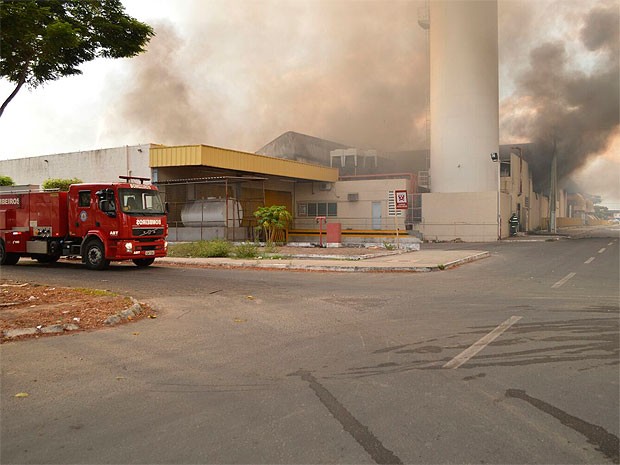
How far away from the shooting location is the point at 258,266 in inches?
667

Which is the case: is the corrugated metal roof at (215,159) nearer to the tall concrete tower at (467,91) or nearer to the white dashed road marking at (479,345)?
the tall concrete tower at (467,91)

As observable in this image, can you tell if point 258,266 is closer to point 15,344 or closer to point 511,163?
point 15,344

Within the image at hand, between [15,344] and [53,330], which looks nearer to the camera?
[15,344]

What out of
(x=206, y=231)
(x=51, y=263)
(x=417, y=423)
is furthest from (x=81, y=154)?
(x=417, y=423)

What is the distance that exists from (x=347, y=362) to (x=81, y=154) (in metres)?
28.4

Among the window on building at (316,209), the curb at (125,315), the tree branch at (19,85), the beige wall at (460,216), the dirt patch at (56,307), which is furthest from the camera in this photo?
the window on building at (316,209)

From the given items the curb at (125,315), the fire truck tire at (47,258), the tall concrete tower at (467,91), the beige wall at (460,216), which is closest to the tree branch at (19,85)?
the curb at (125,315)

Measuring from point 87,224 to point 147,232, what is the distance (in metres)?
1.90

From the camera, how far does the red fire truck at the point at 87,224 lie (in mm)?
15469

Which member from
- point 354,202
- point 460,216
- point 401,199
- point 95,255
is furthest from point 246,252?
point 460,216

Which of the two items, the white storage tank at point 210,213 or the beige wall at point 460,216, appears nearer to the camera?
the white storage tank at point 210,213

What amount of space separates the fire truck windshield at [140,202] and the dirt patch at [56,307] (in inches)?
190

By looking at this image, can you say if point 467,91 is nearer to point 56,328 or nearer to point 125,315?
point 125,315

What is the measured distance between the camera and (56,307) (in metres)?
8.57
